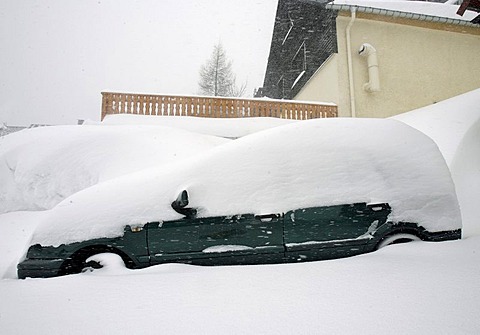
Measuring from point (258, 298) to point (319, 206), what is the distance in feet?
3.11

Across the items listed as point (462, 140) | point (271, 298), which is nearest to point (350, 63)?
point (462, 140)

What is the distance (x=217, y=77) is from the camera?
70.0 feet

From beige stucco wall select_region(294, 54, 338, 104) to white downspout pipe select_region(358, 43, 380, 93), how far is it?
923 mm

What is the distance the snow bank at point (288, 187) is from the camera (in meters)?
2.30

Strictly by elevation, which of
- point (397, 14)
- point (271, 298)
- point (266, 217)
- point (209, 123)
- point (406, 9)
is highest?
point (406, 9)

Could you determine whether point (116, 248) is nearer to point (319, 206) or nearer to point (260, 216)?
point (260, 216)

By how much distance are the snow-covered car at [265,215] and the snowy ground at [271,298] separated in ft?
0.55

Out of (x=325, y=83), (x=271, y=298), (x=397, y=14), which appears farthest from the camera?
(x=325, y=83)

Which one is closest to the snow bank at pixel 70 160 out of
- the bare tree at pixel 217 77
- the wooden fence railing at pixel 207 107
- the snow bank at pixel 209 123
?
the snow bank at pixel 209 123

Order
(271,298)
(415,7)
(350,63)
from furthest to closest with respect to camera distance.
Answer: (415,7), (350,63), (271,298)

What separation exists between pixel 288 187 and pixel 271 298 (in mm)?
940

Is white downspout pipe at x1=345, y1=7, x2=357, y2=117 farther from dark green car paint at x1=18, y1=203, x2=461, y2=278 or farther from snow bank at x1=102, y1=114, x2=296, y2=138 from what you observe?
dark green car paint at x1=18, y1=203, x2=461, y2=278

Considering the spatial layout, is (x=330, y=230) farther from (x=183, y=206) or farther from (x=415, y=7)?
(x=415, y=7)

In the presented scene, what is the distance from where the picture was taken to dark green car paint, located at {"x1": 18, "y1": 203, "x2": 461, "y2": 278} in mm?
2252
